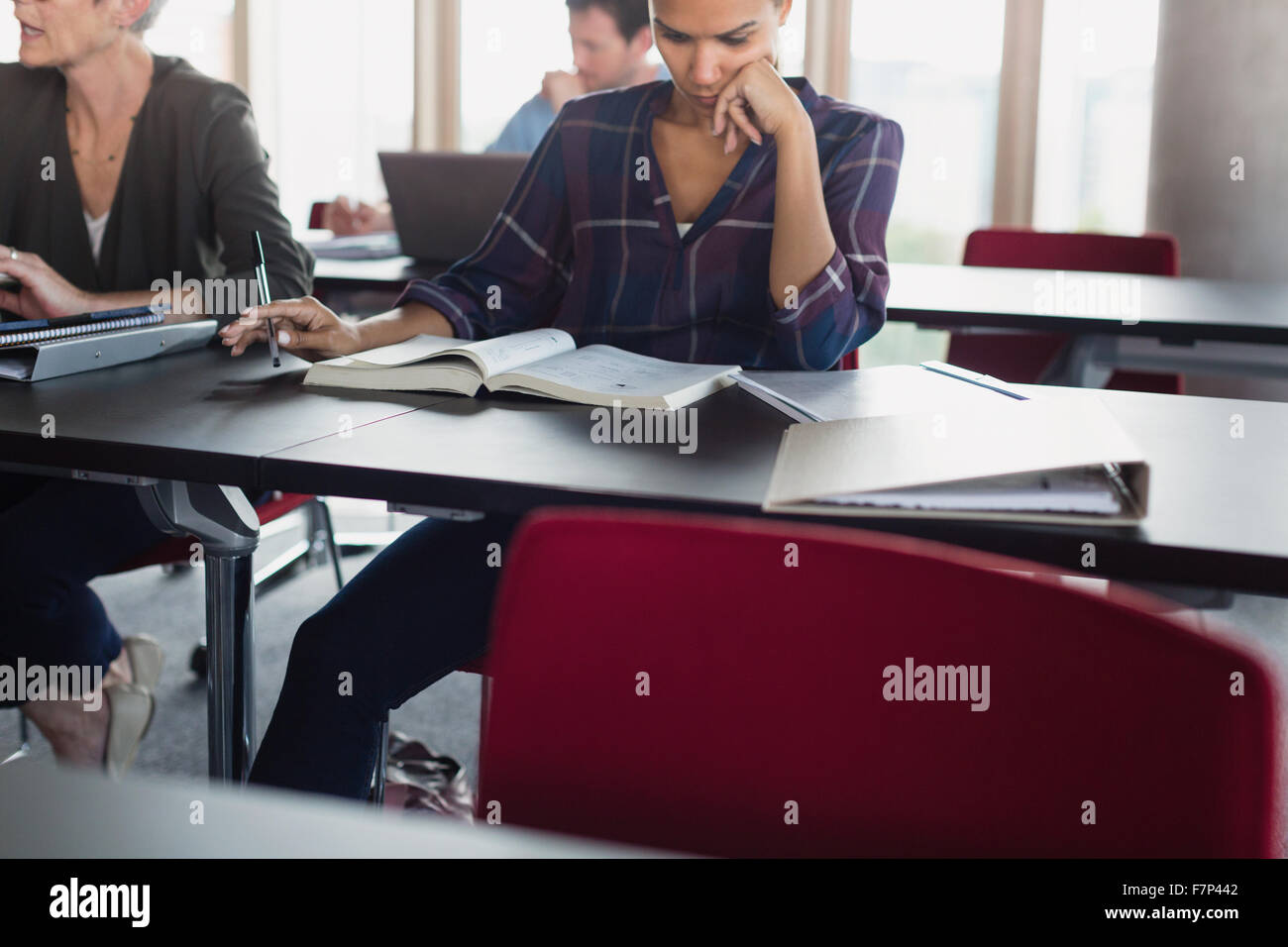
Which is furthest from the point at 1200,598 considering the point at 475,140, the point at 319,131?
the point at 319,131

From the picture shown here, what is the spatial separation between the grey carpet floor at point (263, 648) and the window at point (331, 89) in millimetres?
2260

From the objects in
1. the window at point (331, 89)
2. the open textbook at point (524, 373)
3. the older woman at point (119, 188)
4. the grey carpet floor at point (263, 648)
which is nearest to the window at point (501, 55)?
the window at point (331, 89)

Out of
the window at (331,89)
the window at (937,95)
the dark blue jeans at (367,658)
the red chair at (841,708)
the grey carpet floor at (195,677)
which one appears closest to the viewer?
the red chair at (841,708)

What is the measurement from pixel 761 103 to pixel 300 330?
0.60m

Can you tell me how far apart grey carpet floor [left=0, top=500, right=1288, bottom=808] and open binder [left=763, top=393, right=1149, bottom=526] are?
947 millimetres

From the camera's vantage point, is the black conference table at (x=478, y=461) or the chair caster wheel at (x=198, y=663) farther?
the chair caster wheel at (x=198, y=663)

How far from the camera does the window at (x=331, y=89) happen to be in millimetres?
4832

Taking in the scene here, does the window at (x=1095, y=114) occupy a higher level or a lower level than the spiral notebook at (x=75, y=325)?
higher

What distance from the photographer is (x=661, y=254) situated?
1.57 m

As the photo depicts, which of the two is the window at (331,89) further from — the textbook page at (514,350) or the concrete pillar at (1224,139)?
the textbook page at (514,350)

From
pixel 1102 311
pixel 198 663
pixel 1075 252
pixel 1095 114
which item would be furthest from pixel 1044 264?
pixel 198 663

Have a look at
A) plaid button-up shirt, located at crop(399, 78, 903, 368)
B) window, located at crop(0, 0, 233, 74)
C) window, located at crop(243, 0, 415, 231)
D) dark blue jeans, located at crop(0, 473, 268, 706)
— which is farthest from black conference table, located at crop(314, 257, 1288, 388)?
window, located at crop(0, 0, 233, 74)

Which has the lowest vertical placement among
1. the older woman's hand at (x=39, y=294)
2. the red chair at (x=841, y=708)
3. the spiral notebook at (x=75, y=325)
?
the red chair at (x=841, y=708)
